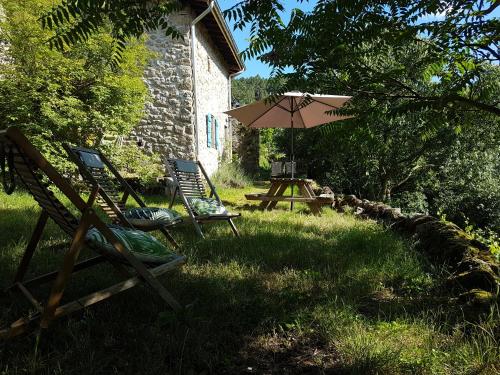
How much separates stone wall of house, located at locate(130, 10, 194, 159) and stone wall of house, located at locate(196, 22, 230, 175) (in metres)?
0.44

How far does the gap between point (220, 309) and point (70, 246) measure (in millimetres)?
973

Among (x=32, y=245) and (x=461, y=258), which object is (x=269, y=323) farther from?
(x=461, y=258)

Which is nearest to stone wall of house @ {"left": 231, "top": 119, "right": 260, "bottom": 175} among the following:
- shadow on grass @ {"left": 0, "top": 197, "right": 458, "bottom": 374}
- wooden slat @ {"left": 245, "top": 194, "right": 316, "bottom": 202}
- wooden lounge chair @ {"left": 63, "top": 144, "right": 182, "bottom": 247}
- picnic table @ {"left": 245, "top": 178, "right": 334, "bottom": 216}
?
picnic table @ {"left": 245, "top": 178, "right": 334, "bottom": 216}

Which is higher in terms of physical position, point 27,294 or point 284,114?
point 284,114

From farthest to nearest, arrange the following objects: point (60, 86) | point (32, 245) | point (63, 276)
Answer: point (60, 86) < point (32, 245) < point (63, 276)

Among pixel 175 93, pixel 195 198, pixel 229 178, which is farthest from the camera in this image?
pixel 229 178

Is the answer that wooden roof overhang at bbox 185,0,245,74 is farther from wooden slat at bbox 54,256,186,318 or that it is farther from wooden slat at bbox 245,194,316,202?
wooden slat at bbox 54,256,186,318

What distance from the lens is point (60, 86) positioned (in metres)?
6.90

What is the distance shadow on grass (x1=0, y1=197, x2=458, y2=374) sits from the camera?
1851mm

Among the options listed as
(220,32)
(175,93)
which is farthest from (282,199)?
(220,32)

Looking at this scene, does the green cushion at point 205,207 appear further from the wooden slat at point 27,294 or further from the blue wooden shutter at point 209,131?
the blue wooden shutter at point 209,131

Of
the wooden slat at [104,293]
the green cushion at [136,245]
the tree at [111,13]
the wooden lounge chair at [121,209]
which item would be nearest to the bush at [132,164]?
the wooden lounge chair at [121,209]

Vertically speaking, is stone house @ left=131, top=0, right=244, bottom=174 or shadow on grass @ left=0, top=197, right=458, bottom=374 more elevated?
stone house @ left=131, top=0, right=244, bottom=174

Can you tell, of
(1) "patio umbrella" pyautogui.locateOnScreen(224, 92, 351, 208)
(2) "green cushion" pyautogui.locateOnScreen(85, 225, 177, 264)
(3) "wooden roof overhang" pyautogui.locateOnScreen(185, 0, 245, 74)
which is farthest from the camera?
(3) "wooden roof overhang" pyautogui.locateOnScreen(185, 0, 245, 74)
